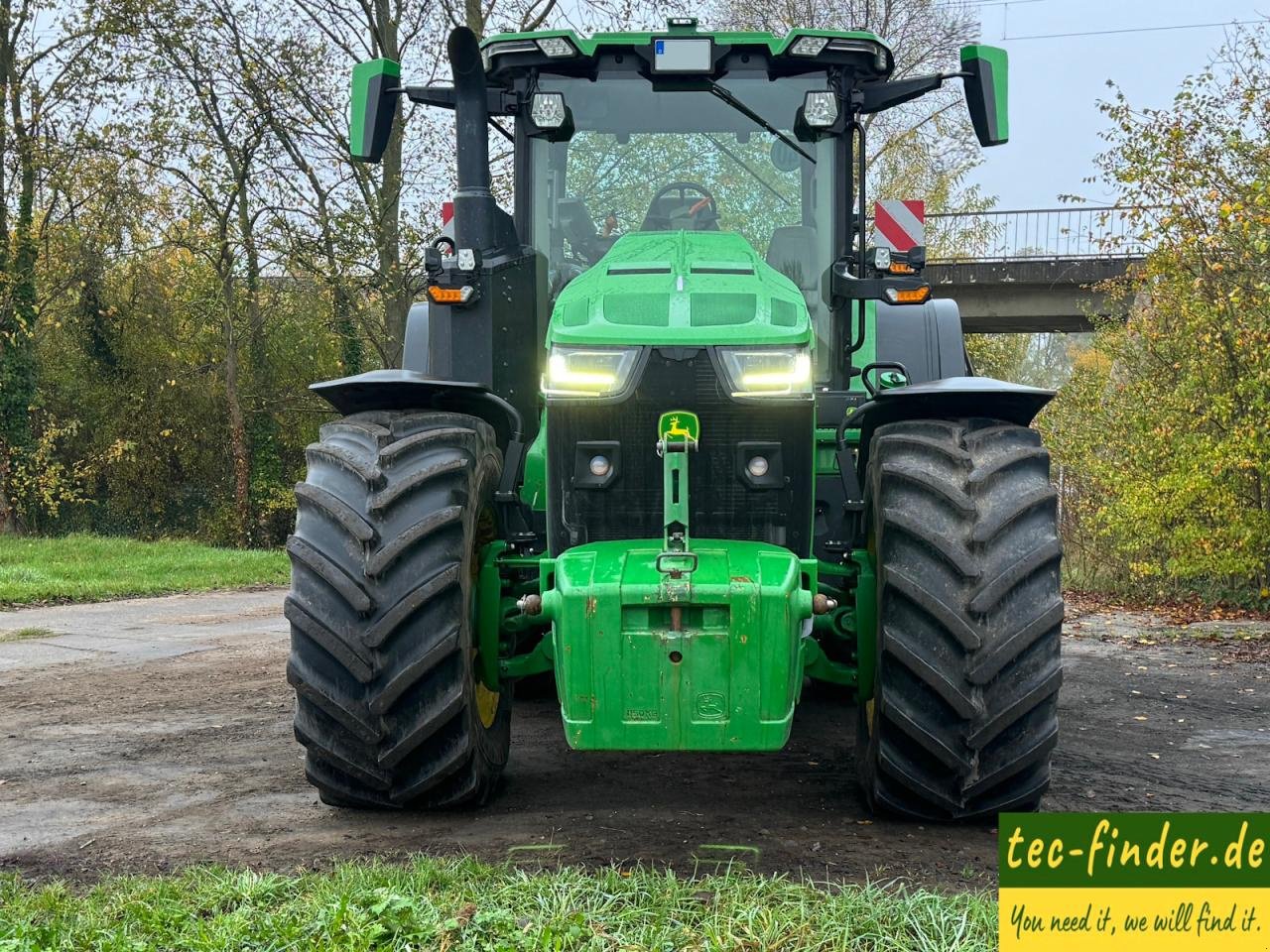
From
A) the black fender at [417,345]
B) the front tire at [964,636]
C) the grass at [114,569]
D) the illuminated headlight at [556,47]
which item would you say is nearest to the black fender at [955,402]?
the front tire at [964,636]

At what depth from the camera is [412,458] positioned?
4496 millimetres

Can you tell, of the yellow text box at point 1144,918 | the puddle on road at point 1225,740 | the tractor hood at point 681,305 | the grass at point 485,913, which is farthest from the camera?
the puddle on road at point 1225,740

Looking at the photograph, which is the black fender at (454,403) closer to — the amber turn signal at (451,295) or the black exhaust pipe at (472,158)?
the amber turn signal at (451,295)

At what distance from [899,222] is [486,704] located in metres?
3.11

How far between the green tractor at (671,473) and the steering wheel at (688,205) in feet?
0.04

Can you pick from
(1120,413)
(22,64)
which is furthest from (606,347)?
(22,64)

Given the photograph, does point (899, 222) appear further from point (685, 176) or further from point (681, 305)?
point (681, 305)

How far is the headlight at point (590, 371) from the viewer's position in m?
4.55

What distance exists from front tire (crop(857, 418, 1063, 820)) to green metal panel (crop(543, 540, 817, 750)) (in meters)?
0.43

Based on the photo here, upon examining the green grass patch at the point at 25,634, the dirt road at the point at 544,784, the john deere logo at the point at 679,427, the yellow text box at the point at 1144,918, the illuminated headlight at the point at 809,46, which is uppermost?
the illuminated headlight at the point at 809,46

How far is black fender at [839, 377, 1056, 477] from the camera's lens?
447 centimetres

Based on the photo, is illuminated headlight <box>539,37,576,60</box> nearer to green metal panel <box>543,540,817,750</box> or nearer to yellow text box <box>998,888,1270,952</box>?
green metal panel <box>543,540,817,750</box>

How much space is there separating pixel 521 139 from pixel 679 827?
292cm

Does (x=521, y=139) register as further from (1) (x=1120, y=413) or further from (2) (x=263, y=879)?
(1) (x=1120, y=413)
